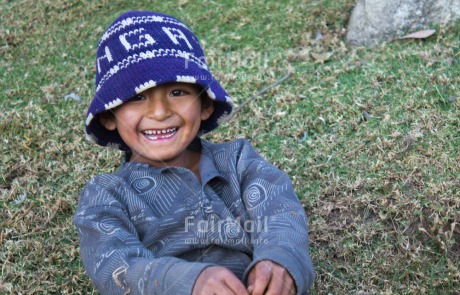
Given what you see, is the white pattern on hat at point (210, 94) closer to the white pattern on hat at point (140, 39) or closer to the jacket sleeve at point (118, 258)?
the white pattern on hat at point (140, 39)

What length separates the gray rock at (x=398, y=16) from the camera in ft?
14.7

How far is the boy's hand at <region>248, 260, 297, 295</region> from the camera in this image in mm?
2201

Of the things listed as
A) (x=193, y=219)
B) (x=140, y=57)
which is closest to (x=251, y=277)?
(x=193, y=219)

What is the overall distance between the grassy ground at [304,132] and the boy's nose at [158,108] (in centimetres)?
101

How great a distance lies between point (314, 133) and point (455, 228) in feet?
3.45

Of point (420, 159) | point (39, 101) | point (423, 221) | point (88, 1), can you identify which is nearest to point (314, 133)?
point (420, 159)

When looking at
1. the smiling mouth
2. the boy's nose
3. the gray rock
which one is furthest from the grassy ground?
the boy's nose

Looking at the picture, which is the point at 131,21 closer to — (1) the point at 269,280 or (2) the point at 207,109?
(2) the point at 207,109

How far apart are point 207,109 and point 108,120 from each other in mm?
431

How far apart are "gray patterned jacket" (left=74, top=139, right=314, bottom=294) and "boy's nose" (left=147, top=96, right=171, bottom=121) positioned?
22 cm

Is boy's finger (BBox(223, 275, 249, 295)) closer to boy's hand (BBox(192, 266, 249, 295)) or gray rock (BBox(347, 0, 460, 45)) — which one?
boy's hand (BBox(192, 266, 249, 295))

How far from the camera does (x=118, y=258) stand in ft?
7.78

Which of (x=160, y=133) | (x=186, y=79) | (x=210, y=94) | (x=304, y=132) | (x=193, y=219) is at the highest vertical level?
(x=186, y=79)

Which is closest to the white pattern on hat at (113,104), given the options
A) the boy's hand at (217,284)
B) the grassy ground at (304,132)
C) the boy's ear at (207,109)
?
the boy's ear at (207,109)
